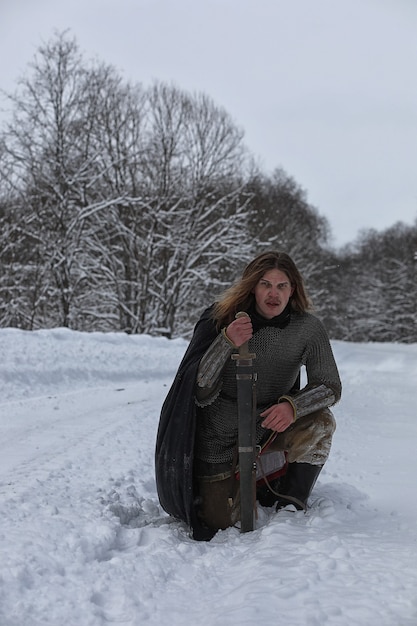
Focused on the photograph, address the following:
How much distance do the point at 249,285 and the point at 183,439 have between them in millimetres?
861

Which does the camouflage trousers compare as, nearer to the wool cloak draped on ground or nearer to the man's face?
the wool cloak draped on ground

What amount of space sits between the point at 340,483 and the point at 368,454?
135cm

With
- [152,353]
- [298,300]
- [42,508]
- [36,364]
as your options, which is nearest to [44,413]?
[36,364]

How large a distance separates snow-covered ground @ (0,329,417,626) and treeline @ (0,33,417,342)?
13.0m

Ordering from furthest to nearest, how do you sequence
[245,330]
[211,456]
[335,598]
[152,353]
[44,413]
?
[152,353] < [44,413] < [211,456] < [245,330] < [335,598]

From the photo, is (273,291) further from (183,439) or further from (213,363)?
(183,439)

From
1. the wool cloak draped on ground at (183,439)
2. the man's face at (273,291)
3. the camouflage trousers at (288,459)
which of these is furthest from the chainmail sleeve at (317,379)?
the wool cloak draped on ground at (183,439)

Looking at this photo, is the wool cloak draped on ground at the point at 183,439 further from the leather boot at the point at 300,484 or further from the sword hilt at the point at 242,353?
the leather boot at the point at 300,484

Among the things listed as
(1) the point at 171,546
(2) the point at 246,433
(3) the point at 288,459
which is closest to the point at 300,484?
(3) the point at 288,459

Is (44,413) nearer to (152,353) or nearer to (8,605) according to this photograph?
(8,605)

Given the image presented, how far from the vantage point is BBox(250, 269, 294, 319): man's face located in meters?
3.14

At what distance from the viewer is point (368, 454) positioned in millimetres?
5059

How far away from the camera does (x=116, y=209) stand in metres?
20.6

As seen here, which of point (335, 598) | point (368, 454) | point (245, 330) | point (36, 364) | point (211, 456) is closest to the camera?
point (335, 598)
